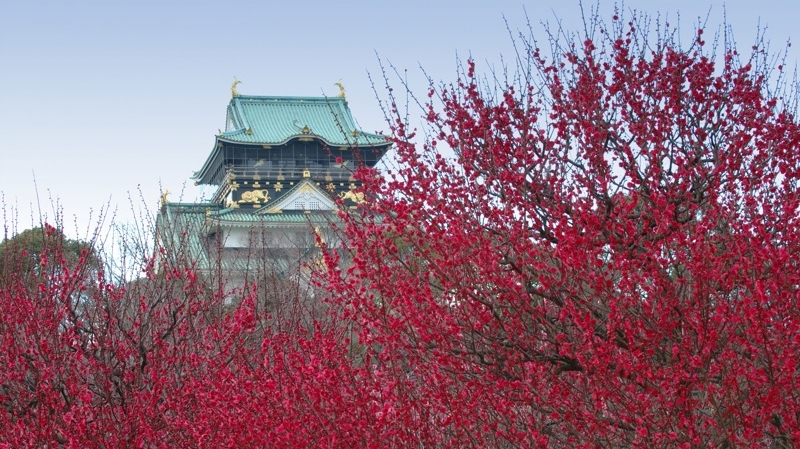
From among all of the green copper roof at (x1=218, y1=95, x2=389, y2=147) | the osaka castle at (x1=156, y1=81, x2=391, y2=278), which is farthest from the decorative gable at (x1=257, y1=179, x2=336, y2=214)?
the green copper roof at (x1=218, y1=95, x2=389, y2=147)

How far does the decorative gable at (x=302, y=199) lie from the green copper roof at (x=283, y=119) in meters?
2.61

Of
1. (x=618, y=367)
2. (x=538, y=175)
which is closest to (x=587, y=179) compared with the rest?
(x=538, y=175)

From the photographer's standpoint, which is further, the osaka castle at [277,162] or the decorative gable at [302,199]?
the decorative gable at [302,199]

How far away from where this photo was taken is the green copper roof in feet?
133

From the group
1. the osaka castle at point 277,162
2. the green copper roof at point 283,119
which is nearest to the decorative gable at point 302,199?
the osaka castle at point 277,162

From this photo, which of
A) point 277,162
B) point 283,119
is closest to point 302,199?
point 277,162

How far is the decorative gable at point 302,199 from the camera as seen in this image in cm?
3775

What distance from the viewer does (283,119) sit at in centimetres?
4228

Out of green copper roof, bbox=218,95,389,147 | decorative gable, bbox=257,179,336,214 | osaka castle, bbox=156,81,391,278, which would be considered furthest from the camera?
green copper roof, bbox=218,95,389,147

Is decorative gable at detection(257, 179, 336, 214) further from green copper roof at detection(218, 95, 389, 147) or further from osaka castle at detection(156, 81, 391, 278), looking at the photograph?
green copper roof at detection(218, 95, 389, 147)

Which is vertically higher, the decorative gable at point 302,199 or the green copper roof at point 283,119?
the green copper roof at point 283,119

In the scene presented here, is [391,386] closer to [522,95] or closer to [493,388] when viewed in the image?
[493,388]

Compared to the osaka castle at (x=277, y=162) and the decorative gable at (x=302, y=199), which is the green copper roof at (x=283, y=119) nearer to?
the osaka castle at (x=277, y=162)

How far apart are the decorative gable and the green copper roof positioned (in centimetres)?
261
